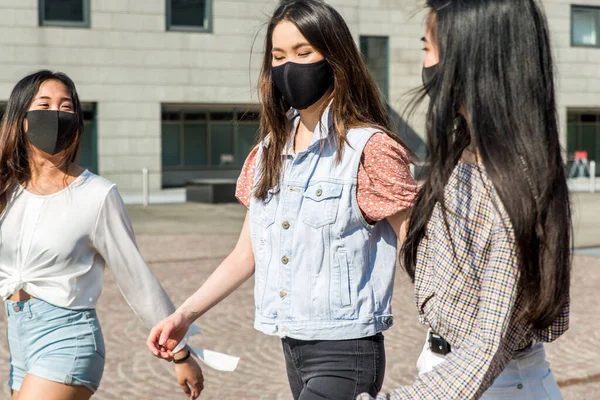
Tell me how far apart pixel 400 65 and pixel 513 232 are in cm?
3165

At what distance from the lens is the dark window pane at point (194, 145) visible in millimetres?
32594

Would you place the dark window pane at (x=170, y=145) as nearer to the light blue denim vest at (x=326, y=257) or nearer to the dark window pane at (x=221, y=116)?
the dark window pane at (x=221, y=116)

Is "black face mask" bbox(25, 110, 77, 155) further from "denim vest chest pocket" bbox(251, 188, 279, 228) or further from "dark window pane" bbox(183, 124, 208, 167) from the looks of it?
"dark window pane" bbox(183, 124, 208, 167)

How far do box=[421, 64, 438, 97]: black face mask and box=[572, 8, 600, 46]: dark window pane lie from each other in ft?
116

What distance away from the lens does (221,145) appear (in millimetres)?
33438

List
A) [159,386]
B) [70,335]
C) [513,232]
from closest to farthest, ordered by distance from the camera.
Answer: [513,232]
[70,335]
[159,386]

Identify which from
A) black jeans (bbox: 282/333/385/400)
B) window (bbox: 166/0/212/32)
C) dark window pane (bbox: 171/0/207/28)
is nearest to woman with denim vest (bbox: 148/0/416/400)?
black jeans (bbox: 282/333/385/400)

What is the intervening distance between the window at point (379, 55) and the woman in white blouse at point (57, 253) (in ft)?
95.7

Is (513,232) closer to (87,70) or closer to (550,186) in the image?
(550,186)

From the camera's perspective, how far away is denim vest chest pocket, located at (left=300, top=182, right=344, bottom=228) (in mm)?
Result: 2797

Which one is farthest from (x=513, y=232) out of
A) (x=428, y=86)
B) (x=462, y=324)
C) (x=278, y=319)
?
(x=278, y=319)

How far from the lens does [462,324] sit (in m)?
1.99

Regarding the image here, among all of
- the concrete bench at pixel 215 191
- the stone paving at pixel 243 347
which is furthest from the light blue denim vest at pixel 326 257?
the concrete bench at pixel 215 191

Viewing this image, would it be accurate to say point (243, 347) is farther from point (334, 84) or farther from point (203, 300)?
point (334, 84)
